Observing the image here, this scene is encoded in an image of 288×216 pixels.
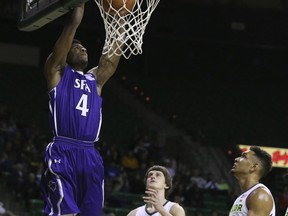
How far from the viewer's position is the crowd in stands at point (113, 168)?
1459 cm

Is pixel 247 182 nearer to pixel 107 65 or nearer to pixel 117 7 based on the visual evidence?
pixel 107 65

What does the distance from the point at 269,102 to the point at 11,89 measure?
25.0ft

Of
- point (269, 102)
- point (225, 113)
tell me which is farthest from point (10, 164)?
point (269, 102)

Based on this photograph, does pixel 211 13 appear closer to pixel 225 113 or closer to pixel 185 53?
pixel 185 53

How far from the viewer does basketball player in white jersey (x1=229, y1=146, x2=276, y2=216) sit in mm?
5797

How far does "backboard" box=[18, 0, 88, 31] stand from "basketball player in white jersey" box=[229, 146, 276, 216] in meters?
1.74

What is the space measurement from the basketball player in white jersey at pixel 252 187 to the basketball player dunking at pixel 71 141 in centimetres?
103

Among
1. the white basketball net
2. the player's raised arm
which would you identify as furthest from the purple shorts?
the white basketball net

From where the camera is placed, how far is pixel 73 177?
5.74 meters

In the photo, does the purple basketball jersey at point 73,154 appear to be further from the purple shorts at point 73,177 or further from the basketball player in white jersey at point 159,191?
the basketball player in white jersey at point 159,191

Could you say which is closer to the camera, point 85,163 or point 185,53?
point 85,163

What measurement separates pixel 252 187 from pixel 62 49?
5.63 feet

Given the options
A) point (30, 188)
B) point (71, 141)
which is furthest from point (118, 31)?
point (30, 188)

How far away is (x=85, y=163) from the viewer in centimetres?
576
